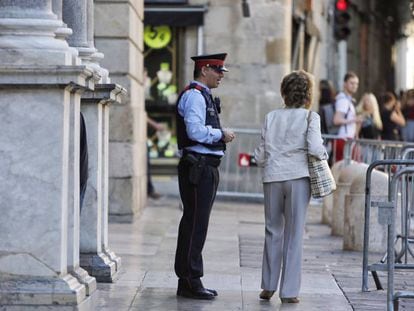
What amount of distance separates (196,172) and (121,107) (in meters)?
6.77

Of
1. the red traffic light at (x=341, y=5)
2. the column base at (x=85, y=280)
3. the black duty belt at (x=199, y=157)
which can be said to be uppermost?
the red traffic light at (x=341, y=5)

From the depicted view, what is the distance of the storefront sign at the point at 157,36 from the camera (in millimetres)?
22234

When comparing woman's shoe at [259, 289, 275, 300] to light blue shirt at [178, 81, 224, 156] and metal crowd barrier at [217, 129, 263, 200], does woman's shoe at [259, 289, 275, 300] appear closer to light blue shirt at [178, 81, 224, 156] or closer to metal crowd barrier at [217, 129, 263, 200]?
light blue shirt at [178, 81, 224, 156]

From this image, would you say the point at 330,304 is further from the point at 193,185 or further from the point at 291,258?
the point at 193,185

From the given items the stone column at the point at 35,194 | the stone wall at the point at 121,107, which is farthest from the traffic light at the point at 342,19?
the stone column at the point at 35,194

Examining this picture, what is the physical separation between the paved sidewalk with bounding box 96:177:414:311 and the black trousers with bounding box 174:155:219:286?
0.78 ft

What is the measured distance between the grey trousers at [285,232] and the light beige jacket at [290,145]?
0.07 m

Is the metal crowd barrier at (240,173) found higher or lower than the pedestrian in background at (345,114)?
lower

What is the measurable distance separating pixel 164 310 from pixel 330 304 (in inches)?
51.8

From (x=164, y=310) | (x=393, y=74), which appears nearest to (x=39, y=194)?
(x=164, y=310)

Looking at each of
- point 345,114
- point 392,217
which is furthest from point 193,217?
point 345,114

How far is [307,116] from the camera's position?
397 inches

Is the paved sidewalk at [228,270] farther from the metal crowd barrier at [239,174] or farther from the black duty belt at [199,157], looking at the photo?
the metal crowd barrier at [239,174]

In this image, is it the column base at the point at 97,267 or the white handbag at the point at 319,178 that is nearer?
the white handbag at the point at 319,178
